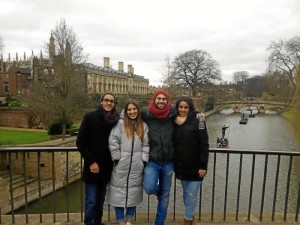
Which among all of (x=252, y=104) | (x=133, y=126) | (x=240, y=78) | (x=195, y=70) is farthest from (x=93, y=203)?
(x=240, y=78)

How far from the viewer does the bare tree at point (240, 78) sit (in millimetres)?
99750

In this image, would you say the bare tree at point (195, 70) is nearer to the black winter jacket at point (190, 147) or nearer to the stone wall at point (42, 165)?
the stone wall at point (42, 165)

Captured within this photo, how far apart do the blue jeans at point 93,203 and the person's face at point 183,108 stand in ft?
4.17

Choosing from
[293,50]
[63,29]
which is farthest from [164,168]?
[293,50]

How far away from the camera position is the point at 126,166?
2.91 m

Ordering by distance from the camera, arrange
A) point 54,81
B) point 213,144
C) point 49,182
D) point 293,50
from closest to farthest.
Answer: point 49,182, point 54,81, point 213,144, point 293,50

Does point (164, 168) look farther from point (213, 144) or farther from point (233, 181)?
point (213, 144)

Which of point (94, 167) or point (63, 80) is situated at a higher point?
point (63, 80)

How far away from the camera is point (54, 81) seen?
17500mm

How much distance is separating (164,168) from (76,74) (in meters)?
15.8

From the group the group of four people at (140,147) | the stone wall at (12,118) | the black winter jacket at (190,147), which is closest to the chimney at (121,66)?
the stone wall at (12,118)

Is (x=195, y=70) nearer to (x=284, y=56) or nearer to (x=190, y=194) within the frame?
(x=284, y=56)

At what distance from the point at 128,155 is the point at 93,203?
78 cm

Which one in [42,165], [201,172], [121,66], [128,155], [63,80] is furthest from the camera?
[121,66]
